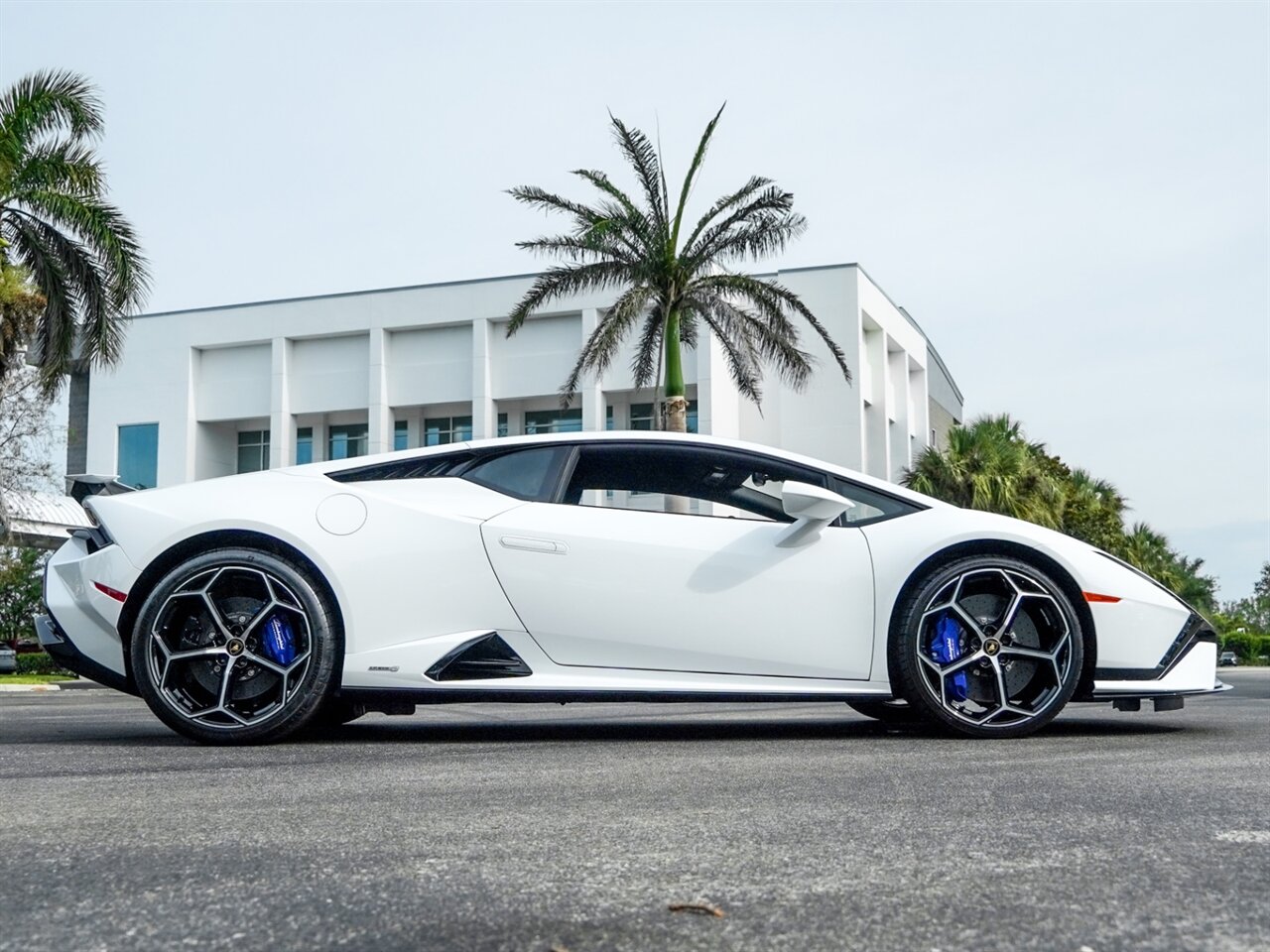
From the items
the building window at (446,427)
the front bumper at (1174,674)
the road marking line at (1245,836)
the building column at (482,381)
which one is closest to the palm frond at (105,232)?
the front bumper at (1174,674)

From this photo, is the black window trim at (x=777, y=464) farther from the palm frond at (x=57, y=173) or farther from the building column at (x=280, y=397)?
the building column at (x=280, y=397)

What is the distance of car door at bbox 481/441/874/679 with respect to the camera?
467 centimetres

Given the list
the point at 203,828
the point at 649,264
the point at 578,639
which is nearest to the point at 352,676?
the point at 578,639

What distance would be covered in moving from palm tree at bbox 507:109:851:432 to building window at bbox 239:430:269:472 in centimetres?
2749

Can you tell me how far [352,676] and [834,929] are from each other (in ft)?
10.2

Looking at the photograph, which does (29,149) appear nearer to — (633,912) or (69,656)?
(69,656)

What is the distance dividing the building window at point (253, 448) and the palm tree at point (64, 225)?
29696 millimetres

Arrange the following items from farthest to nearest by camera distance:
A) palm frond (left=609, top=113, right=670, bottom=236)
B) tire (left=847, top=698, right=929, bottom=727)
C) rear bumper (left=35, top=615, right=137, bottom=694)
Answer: palm frond (left=609, top=113, right=670, bottom=236) → tire (left=847, top=698, right=929, bottom=727) → rear bumper (left=35, top=615, right=137, bottom=694)

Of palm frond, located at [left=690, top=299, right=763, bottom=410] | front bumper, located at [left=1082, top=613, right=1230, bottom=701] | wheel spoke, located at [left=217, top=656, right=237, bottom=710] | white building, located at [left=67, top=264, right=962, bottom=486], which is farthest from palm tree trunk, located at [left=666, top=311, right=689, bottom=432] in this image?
wheel spoke, located at [left=217, top=656, right=237, bottom=710]

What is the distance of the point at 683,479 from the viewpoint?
5180mm

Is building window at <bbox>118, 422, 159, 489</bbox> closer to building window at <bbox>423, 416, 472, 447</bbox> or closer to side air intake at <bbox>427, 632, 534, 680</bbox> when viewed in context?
building window at <bbox>423, 416, 472, 447</bbox>

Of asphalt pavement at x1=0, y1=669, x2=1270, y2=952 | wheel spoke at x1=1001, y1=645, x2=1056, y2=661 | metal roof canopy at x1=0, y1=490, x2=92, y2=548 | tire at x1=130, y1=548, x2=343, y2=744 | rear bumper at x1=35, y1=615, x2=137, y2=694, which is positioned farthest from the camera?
metal roof canopy at x1=0, y1=490, x2=92, y2=548

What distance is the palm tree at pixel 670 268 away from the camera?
76.2 feet

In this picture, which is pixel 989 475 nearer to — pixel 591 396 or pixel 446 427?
pixel 591 396
